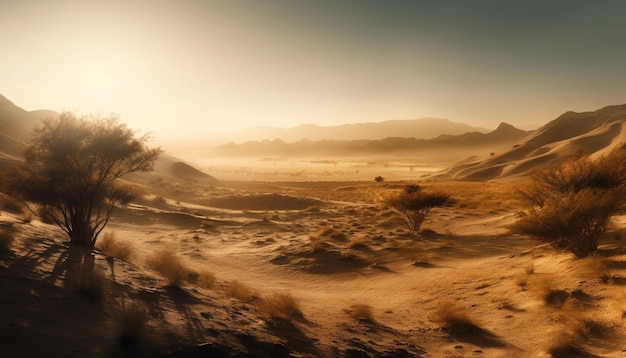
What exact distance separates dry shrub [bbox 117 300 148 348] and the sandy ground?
0.35 feet

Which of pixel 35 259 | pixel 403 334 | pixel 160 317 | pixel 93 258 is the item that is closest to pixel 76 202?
pixel 93 258

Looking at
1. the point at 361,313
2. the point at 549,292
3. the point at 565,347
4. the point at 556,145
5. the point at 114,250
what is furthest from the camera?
the point at 556,145

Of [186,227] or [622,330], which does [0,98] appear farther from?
[622,330]

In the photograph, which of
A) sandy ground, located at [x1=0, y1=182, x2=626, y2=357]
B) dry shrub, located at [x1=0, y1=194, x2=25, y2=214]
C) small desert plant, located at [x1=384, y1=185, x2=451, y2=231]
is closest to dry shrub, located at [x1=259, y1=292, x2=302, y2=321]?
sandy ground, located at [x1=0, y1=182, x2=626, y2=357]

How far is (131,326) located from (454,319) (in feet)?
21.5

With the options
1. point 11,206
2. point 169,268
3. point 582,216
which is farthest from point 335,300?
point 11,206

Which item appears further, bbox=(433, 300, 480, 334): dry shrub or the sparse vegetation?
the sparse vegetation

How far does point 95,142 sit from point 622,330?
13.5 metres

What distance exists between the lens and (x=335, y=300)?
1152cm

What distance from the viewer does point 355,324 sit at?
9078mm

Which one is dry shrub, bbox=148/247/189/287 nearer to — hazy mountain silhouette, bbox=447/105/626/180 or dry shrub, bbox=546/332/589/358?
dry shrub, bbox=546/332/589/358

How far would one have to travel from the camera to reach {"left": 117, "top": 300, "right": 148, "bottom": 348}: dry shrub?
19.6ft

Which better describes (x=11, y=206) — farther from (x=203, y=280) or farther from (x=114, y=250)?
(x=203, y=280)

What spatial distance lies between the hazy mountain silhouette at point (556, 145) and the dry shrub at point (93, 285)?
4607 centimetres
